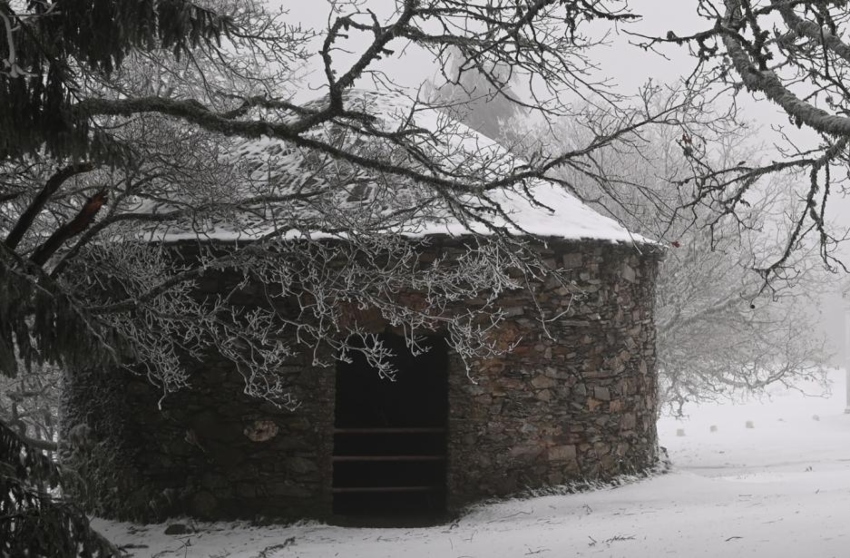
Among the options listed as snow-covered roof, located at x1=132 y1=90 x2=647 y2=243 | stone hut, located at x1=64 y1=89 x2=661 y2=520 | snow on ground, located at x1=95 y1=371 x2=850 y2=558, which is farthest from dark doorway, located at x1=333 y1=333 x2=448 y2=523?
snow on ground, located at x1=95 y1=371 x2=850 y2=558

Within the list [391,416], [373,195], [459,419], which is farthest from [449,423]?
[391,416]

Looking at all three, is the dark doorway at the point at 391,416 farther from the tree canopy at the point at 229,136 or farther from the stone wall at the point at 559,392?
the tree canopy at the point at 229,136

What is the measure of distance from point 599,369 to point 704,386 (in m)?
9.91

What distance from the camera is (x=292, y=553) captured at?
6.66 meters

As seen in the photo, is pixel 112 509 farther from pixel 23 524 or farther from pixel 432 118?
pixel 432 118

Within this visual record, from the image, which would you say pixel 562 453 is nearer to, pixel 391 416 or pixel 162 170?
pixel 391 416

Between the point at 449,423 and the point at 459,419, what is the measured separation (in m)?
0.10

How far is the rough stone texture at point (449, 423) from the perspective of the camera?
767 centimetres

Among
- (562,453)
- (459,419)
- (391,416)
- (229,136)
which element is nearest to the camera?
(229,136)

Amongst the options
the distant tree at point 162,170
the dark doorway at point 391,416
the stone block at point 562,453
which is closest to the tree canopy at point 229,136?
the distant tree at point 162,170

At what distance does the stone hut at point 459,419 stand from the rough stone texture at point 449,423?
0.01 meters

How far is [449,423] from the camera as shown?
7879 millimetres

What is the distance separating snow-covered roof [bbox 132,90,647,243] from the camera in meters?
6.04

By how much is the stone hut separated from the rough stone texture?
0.01 meters
